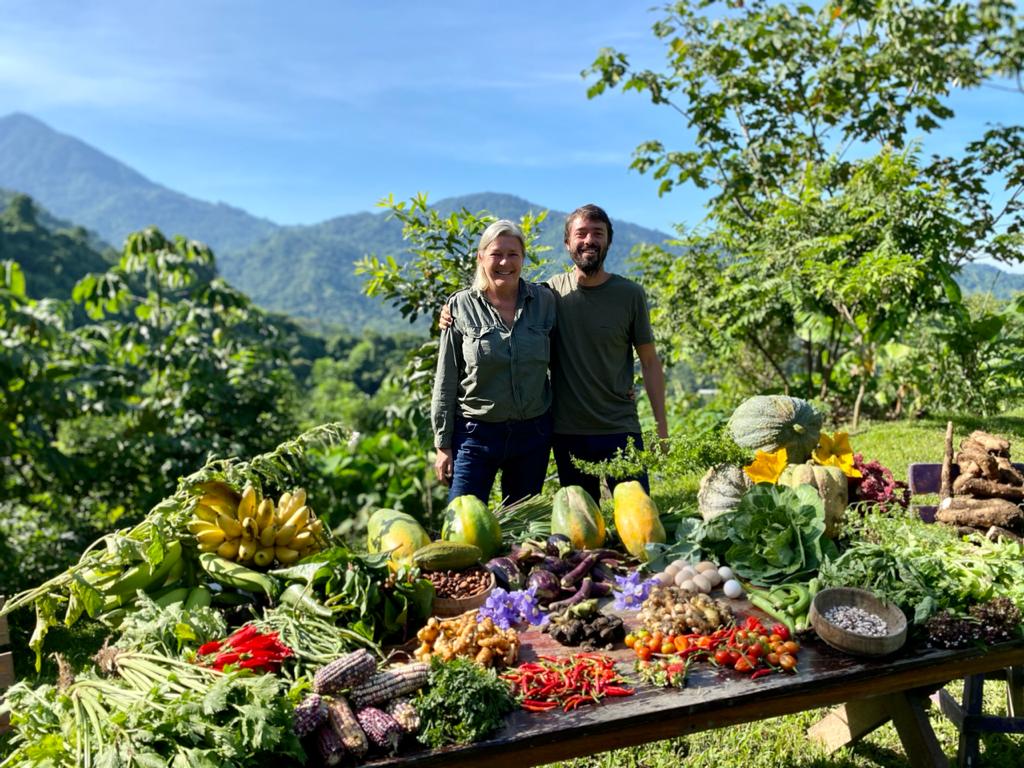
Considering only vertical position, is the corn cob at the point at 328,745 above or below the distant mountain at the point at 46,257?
below

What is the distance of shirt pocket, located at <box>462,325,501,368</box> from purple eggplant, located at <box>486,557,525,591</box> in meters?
1.01

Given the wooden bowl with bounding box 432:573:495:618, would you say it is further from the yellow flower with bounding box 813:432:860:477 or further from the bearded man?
the yellow flower with bounding box 813:432:860:477

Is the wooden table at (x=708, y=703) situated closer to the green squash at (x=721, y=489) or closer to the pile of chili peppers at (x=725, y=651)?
the pile of chili peppers at (x=725, y=651)

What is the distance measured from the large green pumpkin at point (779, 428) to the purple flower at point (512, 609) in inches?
57.6

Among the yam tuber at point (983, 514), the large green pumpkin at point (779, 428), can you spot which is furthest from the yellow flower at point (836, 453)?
the yam tuber at point (983, 514)

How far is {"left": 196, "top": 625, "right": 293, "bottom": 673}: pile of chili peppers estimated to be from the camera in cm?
204

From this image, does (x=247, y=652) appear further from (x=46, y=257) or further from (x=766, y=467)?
(x=46, y=257)

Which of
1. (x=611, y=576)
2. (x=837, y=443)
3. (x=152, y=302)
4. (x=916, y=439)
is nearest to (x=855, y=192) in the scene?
(x=916, y=439)

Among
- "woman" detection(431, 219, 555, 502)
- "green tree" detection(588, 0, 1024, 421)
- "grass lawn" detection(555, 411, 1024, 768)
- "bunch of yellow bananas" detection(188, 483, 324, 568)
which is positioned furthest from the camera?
"green tree" detection(588, 0, 1024, 421)

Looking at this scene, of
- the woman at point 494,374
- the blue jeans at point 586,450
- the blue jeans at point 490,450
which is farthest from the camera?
the blue jeans at point 586,450

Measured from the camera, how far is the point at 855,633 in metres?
2.27

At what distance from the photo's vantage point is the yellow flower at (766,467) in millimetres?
3240

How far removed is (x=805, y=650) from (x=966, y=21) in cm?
936

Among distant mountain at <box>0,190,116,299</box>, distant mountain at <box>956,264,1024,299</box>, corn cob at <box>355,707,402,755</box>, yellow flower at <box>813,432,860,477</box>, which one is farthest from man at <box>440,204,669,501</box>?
distant mountain at <box>0,190,116,299</box>
